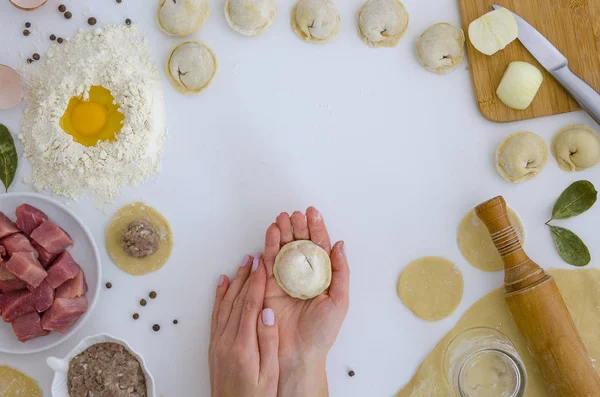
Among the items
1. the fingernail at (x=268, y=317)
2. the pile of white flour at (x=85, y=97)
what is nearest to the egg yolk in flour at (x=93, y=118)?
the pile of white flour at (x=85, y=97)

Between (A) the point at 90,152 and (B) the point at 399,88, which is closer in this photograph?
(A) the point at 90,152

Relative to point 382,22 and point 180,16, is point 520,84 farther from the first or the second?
point 180,16

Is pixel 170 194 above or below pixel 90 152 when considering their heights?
below

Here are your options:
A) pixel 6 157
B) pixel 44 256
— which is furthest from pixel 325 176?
pixel 6 157

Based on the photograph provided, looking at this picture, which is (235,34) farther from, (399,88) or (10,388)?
(10,388)

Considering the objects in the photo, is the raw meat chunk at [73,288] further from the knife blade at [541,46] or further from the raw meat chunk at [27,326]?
the knife blade at [541,46]

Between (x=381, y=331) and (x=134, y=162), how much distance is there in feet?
2.90

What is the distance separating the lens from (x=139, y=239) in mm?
1573

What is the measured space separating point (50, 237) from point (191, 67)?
2.04 feet

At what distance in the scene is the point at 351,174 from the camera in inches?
65.6

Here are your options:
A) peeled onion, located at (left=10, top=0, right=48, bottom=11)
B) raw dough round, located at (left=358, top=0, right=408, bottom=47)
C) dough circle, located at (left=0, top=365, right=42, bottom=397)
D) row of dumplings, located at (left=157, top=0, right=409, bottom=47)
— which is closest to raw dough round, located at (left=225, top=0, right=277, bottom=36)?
row of dumplings, located at (left=157, top=0, right=409, bottom=47)

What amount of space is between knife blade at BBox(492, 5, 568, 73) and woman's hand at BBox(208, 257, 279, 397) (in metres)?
1.02

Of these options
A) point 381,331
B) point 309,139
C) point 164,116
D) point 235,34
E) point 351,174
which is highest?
point 235,34

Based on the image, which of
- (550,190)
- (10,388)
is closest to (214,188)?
(10,388)
